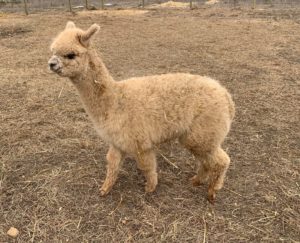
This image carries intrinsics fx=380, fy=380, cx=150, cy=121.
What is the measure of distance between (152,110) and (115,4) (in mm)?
16398

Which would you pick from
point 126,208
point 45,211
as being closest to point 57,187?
point 45,211

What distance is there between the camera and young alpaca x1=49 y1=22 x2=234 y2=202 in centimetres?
352

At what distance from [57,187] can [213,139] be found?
1.76m

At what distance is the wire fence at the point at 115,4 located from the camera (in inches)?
648

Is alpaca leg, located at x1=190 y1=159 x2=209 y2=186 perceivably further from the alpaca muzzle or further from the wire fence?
the wire fence

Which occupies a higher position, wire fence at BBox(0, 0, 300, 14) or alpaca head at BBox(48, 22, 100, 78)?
alpaca head at BBox(48, 22, 100, 78)

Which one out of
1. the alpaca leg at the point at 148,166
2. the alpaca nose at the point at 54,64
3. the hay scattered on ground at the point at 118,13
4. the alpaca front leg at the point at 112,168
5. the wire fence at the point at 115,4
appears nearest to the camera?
the alpaca nose at the point at 54,64

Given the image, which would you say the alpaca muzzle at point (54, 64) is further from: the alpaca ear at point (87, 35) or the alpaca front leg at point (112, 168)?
the alpaca front leg at point (112, 168)

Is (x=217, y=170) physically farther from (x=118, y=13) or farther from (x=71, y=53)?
(x=118, y=13)

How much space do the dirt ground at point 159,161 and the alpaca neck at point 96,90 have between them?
959mm

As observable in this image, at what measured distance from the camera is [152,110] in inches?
141

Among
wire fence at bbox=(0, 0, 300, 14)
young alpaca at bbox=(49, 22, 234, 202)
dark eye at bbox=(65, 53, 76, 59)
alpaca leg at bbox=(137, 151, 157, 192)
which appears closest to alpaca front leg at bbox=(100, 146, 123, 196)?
young alpaca at bbox=(49, 22, 234, 202)

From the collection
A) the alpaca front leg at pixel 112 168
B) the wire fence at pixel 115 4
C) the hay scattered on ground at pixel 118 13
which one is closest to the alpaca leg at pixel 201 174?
the alpaca front leg at pixel 112 168

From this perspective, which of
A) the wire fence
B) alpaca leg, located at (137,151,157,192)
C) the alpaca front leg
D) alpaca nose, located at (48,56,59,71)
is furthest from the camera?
the wire fence
